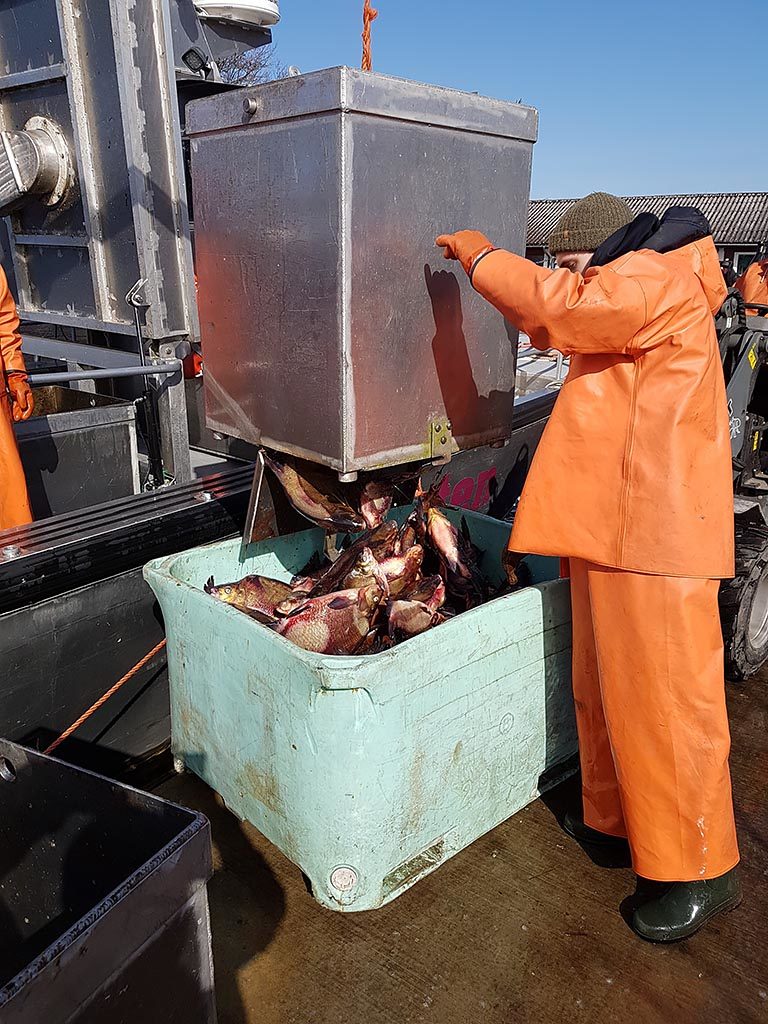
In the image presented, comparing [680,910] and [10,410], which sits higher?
[10,410]

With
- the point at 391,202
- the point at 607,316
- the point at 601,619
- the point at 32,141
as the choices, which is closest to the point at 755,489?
the point at 601,619

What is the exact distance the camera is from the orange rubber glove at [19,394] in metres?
3.67

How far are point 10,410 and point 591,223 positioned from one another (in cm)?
285

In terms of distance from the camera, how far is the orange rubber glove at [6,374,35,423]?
12.0ft

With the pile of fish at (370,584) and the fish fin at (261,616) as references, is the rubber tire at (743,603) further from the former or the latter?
the fish fin at (261,616)

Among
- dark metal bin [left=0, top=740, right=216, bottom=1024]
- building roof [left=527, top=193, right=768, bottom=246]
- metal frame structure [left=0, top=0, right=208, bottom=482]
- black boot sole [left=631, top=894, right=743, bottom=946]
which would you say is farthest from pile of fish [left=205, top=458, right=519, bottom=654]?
building roof [left=527, top=193, right=768, bottom=246]

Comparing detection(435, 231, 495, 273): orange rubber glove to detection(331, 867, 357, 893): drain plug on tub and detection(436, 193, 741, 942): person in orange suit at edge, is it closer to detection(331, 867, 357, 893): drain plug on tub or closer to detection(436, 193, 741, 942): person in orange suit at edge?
detection(436, 193, 741, 942): person in orange suit at edge

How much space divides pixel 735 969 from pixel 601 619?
3.83 ft

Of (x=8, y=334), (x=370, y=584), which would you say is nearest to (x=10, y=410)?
(x=8, y=334)

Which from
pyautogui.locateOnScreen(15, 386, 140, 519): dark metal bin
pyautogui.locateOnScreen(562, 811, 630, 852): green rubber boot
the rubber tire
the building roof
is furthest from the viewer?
the building roof

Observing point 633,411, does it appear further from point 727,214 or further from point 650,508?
point 727,214

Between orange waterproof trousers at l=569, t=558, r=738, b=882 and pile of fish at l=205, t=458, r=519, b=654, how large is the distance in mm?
656

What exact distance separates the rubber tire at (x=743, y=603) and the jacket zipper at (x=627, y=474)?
173 cm

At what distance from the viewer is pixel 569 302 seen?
6.89 feet
